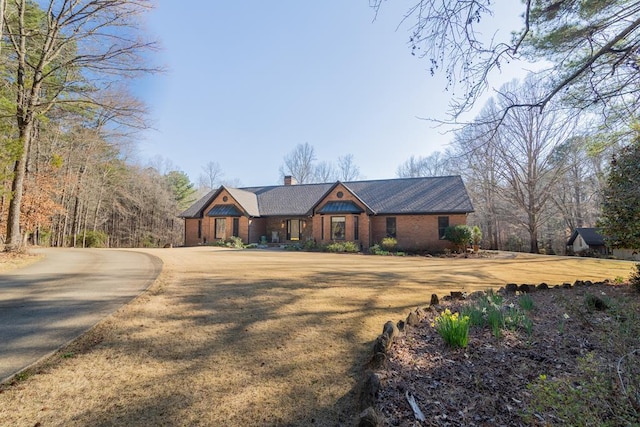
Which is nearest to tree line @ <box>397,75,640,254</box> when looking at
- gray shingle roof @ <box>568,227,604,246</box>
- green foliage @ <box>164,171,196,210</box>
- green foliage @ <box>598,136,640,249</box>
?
gray shingle roof @ <box>568,227,604,246</box>

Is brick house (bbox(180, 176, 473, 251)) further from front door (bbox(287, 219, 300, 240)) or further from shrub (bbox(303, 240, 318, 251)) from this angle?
shrub (bbox(303, 240, 318, 251))

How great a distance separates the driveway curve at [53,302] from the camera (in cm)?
395

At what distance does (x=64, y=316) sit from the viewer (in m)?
5.07

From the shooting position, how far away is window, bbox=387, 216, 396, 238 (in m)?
22.0

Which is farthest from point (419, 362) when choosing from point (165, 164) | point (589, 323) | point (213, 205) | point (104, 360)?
point (165, 164)

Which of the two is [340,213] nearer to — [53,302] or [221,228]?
[221,228]

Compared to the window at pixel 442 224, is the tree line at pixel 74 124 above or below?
above

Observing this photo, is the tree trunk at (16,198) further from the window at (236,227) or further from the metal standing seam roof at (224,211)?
the window at (236,227)

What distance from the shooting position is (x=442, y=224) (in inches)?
815

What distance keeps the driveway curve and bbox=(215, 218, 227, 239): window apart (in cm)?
1521

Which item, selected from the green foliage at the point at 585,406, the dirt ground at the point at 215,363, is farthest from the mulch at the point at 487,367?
the dirt ground at the point at 215,363

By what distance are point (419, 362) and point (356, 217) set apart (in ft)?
61.3

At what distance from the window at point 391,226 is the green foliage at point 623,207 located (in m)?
14.5

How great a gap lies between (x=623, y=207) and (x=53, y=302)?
1213 cm
